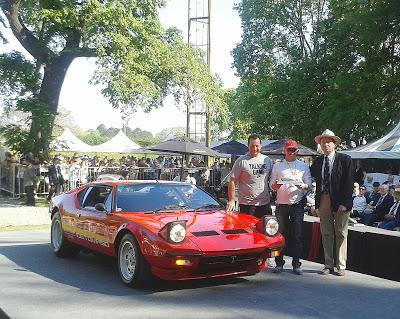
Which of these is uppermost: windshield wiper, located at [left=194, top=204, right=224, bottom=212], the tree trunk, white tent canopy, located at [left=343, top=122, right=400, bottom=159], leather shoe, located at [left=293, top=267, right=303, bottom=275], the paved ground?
the tree trunk

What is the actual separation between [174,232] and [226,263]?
0.67 meters

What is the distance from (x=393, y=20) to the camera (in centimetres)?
2575

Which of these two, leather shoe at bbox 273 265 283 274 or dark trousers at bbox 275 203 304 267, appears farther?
leather shoe at bbox 273 265 283 274

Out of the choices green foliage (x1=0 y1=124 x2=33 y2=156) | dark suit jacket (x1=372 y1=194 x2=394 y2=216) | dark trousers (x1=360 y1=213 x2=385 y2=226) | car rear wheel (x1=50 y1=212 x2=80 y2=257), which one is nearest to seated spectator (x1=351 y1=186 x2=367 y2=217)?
dark trousers (x1=360 y1=213 x2=385 y2=226)

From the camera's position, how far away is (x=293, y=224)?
21.4 ft

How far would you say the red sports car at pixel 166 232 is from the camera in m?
5.43

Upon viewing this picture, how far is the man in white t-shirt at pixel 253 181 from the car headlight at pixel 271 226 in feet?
2.33

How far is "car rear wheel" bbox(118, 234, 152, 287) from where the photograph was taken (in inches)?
221

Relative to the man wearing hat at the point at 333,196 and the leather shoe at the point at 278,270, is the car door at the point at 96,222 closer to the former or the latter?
the leather shoe at the point at 278,270

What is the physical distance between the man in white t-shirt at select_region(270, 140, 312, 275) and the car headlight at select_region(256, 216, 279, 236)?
0.45 metres

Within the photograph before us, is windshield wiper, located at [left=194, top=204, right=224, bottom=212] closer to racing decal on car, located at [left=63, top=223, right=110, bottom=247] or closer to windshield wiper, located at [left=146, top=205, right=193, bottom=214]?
windshield wiper, located at [left=146, top=205, right=193, bottom=214]

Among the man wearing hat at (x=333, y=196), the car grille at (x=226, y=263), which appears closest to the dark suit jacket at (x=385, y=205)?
the man wearing hat at (x=333, y=196)

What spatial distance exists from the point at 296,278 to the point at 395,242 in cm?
149

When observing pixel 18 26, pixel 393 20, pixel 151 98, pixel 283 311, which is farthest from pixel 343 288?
pixel 393 20
